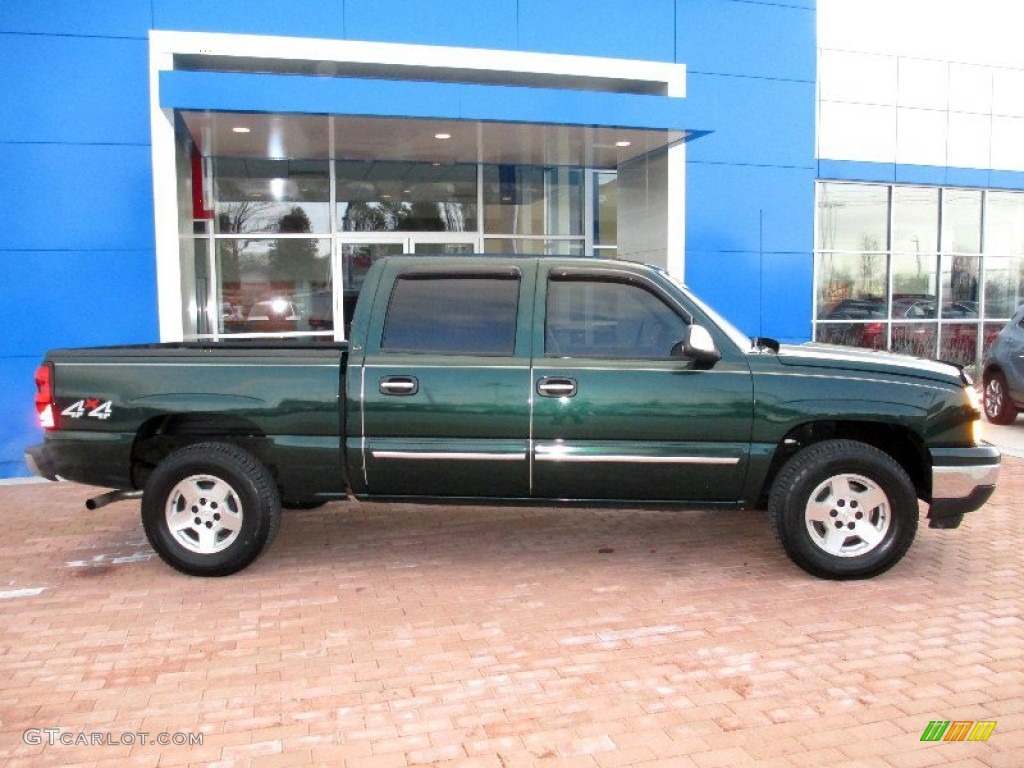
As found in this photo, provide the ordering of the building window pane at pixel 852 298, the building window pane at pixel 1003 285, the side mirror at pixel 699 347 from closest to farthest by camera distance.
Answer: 1. the side mirror at pixel 699 347
2. the building window pane at pixel 852 298
3. the building window pane at pixel 1003 285

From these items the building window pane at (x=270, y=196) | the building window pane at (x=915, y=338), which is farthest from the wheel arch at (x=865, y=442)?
the building window pane at (x=915, y=338)

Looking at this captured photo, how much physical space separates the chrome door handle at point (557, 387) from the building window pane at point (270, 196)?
7.51 meters

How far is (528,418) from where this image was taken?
5297 mm

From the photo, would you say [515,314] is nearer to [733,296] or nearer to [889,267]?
[733,296]

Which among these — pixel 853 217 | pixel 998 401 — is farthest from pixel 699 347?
pixel 853 217

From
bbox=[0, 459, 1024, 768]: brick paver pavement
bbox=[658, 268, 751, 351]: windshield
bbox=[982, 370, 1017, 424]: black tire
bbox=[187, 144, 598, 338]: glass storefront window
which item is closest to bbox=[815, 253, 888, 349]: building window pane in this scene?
bbox=[982, 370, 1017, 424]: black tire

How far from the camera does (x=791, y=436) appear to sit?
5.60 m

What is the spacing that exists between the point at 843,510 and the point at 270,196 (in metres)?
8.94

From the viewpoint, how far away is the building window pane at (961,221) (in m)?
15.0

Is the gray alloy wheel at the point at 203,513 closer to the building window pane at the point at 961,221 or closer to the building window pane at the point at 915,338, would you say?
the building window pane at the point at 915,338

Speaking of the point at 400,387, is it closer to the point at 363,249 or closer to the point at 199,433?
the point at 199,433

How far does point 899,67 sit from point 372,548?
12436mm

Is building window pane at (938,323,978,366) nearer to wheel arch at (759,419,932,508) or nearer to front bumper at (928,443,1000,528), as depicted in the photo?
wheel arch at (759,419,932,508)

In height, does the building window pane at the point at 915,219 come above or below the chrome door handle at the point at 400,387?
above
